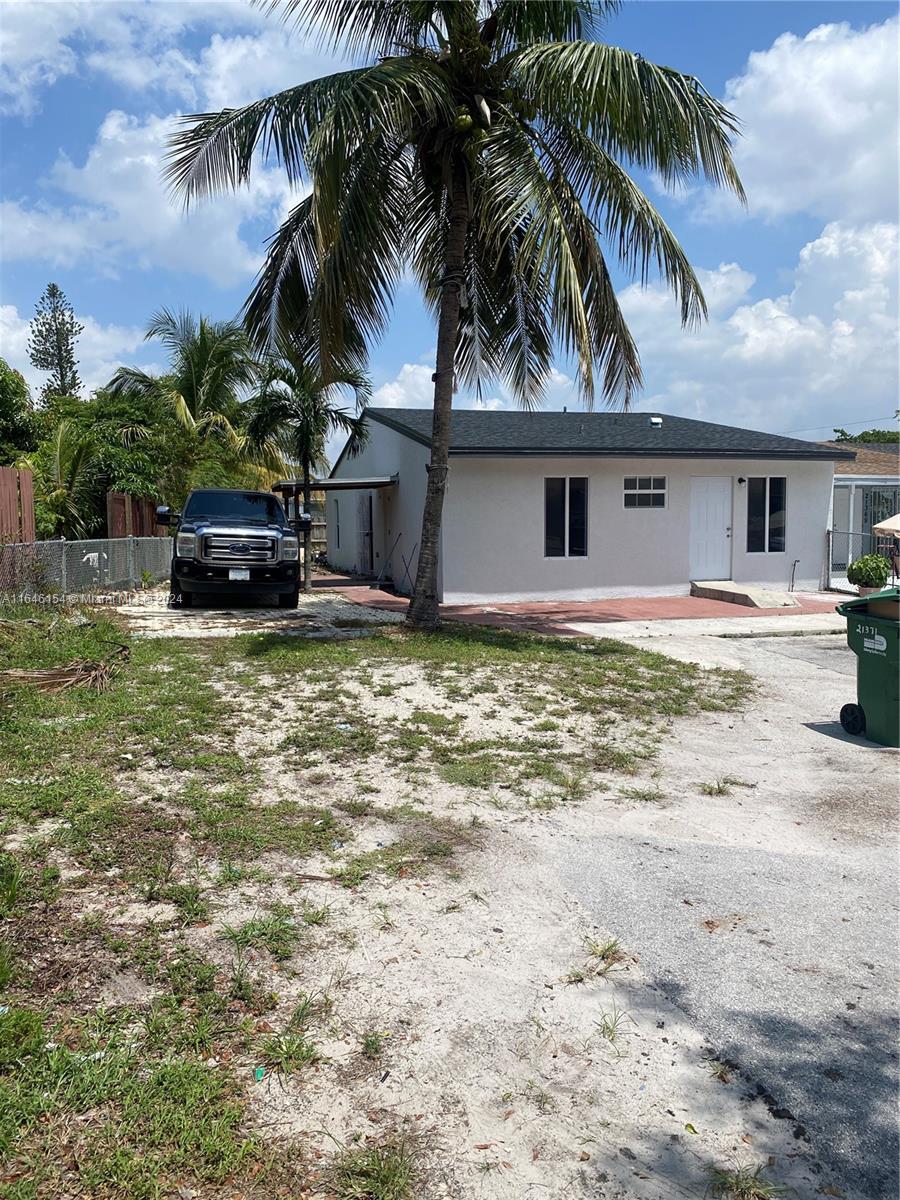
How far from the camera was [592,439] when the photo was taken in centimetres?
1838

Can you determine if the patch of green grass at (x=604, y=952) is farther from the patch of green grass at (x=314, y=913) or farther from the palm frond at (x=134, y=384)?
the palm frond at (x=134, y=384)

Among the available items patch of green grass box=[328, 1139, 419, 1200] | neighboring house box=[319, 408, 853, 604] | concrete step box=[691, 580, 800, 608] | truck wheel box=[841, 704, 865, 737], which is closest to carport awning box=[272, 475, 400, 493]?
neighboring house box=[319, 408, 853, 604]

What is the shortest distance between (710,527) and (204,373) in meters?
14.7

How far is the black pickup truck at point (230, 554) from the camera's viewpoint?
1437 cm

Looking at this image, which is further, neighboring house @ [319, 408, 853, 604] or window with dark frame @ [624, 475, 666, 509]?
window with dark frame @ [624, 475, 666, 509]

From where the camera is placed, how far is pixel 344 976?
360 cm

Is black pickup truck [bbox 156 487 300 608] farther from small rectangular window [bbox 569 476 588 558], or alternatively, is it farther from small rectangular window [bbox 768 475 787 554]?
small rectangular window [bbox 768 475 787 554]

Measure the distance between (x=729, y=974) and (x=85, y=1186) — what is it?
8.18 ft

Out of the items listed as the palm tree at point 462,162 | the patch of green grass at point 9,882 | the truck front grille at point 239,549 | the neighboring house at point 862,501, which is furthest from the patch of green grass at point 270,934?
the neighboring house at point 862,501

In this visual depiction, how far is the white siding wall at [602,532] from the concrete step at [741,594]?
41cm

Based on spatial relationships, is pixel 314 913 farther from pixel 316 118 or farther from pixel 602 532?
pixel 602 532

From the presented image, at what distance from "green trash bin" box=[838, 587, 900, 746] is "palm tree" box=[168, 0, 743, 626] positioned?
4.64m

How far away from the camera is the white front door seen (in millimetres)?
18625

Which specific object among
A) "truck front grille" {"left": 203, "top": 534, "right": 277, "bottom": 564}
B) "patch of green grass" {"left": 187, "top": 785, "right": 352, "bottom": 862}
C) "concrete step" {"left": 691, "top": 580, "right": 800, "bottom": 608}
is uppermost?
"truck front grille" {"left": 203, "top": 534, "right": 277, "bottom": 564}
